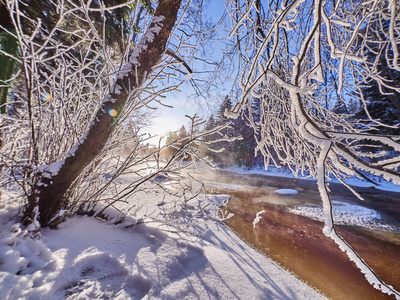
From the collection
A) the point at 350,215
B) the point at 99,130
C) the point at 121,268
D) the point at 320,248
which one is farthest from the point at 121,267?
the point at 350,215

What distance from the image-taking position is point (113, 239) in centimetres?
170

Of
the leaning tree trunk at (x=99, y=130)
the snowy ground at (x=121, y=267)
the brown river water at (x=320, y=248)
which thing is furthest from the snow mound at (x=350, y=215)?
the leaning tree trunk at (x=99, y=130)

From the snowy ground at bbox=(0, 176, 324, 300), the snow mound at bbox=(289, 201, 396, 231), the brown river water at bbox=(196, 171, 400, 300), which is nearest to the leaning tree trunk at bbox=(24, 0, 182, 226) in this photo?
the snowy ground at bbox=(0, 176, 324, 300)

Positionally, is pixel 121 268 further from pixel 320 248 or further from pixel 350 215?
pixel 350 215

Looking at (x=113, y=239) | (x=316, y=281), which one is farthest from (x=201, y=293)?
(x=316, y=281)

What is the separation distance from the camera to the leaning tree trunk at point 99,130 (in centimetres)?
153

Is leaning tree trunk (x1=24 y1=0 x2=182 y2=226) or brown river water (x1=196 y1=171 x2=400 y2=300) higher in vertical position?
leaning tree trunk (x1=24 y1=0 x2=182 y2=226)

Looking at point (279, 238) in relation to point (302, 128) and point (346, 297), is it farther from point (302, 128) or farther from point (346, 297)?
point (302, 128)

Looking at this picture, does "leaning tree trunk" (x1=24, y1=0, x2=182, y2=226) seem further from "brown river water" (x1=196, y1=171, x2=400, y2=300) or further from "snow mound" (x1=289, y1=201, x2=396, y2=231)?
"snow mound" (x1=289, y1=201, x2=396, y2=231)

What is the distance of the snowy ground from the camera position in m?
1.09

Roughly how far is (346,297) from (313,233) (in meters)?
2.13

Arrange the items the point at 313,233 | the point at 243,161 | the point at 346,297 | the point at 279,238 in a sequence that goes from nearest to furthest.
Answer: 1. the point at 346,297
2. the point at 279,238
3. the point at 313,233
4. the point at 243,161

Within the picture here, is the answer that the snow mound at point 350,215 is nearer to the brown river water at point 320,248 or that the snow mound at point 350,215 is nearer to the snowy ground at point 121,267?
the brown river water at point 320,248

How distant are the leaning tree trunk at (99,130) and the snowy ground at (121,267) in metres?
0.22
